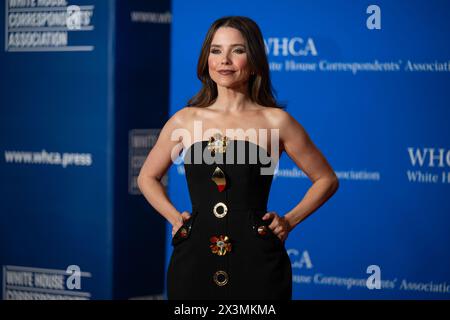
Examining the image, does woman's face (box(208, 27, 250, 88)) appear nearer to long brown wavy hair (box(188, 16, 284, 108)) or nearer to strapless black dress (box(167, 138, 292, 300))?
long brown wavy hair (box(188, 16, 284, 108))

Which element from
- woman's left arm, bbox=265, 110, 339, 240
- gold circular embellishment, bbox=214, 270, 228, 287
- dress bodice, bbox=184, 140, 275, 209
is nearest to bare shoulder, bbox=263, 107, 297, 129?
woman's left arm, bbox=265, 110, 339, 240

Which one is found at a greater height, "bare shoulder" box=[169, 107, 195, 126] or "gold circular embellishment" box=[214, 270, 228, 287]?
"bare shoulder" box=[169, 107, 195, 126]

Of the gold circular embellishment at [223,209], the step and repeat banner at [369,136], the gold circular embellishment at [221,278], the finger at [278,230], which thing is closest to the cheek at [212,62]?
the gold circular embellishment at [223,209]

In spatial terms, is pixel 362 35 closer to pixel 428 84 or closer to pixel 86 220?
pixel 428 84

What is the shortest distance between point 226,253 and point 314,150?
0.59 m

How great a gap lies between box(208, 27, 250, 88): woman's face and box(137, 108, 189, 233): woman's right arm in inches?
8.9

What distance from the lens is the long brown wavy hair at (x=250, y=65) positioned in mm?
3502

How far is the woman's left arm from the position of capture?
3.55m

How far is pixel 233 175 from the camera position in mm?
3416

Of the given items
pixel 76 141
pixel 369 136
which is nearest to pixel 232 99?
pixel 369 136

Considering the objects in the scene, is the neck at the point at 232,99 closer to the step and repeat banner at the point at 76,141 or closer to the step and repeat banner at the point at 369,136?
the step and repeat banner at the point at 369,136

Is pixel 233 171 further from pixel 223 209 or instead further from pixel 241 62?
pixel 241 62

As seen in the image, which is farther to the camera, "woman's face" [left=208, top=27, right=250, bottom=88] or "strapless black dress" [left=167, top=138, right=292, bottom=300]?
"woman's face" [left=208, top=27, right=250, bottom=88]
